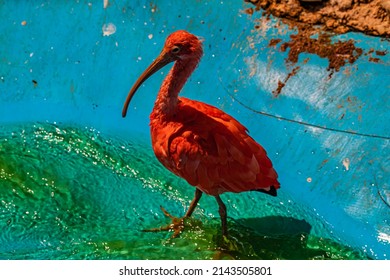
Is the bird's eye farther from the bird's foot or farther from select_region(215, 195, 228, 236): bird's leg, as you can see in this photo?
the bird's foot

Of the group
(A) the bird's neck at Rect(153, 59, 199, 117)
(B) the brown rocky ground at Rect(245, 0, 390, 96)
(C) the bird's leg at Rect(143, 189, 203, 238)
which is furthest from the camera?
(B) the brown rocky ground at Rect(245, 0, 390, 96)

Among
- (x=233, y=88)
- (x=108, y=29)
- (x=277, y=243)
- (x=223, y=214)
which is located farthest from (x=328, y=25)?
(x=223, y=214)

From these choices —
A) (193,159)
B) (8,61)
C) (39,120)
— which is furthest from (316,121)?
(8,61)

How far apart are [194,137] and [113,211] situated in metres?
1.12

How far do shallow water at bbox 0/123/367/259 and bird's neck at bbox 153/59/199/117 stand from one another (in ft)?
3.27

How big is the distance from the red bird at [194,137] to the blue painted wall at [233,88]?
84cm

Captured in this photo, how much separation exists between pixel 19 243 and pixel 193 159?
1.42 metres

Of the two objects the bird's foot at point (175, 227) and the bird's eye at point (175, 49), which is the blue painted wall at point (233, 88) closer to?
the bird's foot at point (175, 227)

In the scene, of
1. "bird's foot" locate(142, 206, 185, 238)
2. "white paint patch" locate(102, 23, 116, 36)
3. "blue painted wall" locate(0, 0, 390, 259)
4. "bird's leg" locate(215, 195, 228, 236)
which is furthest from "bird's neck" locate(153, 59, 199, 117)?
"white paint patch" locate(102, 23, 116, 36)

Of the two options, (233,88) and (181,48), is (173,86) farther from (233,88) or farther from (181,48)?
(233,88)

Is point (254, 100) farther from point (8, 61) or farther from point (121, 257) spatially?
point (8, 61)

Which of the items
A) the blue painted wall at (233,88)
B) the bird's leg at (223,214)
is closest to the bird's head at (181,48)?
the bird's leg at (223,214)

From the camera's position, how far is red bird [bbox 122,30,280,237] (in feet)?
14.4

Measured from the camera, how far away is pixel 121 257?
4.83 metres
